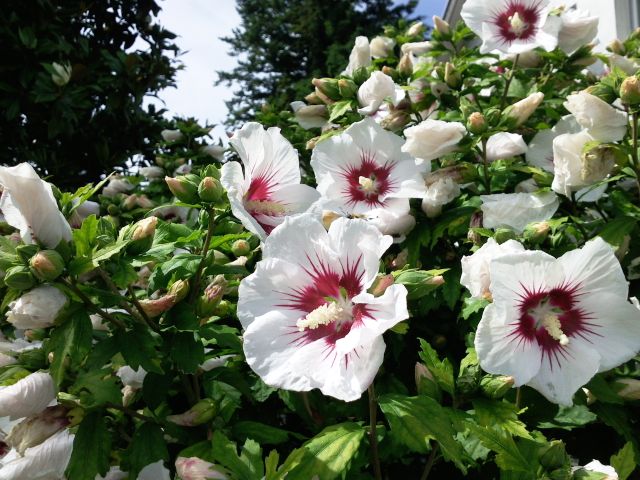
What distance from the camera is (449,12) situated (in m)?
7.61

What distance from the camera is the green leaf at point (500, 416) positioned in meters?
1.03

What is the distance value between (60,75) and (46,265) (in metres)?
3.59

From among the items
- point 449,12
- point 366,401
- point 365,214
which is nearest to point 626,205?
point 365,214

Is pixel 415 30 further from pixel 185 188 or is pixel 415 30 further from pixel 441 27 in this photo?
pixel 185 188

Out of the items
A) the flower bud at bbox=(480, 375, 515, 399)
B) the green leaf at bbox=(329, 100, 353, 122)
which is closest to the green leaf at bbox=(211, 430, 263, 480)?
the flower bud at bbox=(480, 375, 515, 399)

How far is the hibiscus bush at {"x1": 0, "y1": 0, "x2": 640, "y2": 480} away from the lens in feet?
3.25

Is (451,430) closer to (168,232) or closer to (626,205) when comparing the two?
(168,232)

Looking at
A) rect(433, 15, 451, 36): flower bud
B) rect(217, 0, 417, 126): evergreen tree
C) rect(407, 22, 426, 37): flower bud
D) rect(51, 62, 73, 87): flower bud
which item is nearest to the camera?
rect(433, 15, 451, 36): flower bud

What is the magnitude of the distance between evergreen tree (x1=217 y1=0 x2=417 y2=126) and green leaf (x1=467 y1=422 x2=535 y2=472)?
52.0ft

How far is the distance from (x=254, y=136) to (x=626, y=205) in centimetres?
98

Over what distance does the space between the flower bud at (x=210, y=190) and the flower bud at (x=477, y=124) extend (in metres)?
0.69

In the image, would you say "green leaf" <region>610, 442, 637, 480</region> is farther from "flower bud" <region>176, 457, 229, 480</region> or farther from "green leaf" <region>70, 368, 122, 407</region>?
"green leaf" <region>70, 368, 122, 407</region>

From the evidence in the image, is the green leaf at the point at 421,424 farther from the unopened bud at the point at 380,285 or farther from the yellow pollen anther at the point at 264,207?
the yellow pollen anther at the point at 264,207

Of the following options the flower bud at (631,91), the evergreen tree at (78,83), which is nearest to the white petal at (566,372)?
the flower bud at (631,91)
